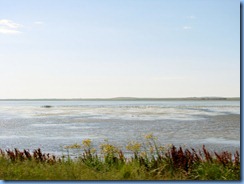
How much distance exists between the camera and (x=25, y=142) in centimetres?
999

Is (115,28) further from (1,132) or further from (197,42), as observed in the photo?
(1,132)

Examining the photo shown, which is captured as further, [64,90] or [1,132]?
[1,132]

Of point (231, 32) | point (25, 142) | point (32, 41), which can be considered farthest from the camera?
point (25, 142)

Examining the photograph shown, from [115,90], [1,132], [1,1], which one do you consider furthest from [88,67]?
[1,132]

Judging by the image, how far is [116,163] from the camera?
649 cm

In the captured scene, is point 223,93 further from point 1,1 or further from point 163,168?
point 1,1

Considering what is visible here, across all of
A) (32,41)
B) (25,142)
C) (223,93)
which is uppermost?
(32,41)

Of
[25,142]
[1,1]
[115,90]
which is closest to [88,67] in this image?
[115,90]

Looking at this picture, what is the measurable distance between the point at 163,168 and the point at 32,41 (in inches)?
122

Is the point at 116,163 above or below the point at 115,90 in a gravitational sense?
below

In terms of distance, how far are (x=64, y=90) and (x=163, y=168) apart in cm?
259

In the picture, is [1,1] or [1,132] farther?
[1,132]

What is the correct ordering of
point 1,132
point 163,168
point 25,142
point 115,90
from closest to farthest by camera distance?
point 163,168 → point 115,90 → point 25,142 → point 1,132

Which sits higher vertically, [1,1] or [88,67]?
[1,1]
